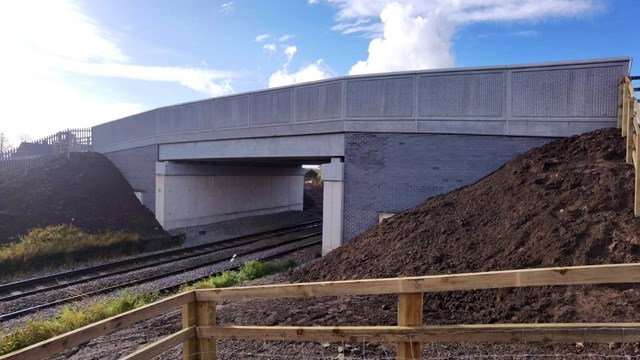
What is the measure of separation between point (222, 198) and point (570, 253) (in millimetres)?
20617

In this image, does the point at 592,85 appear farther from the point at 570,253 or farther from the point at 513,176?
the point at 570,253

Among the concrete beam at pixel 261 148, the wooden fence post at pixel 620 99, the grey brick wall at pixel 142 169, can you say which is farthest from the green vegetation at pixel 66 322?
the grey brick wall at pixel 142 169

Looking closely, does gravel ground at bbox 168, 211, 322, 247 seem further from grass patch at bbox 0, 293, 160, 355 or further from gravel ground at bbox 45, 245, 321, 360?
gravel ground at bbox 45, 245, 321, 360

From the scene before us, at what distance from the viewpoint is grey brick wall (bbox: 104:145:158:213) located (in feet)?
77.2

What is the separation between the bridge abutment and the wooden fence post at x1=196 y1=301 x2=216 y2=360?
63.6 feet

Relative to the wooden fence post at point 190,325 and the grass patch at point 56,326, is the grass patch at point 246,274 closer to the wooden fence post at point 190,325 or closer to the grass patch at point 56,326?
the grass patch at point 56,326

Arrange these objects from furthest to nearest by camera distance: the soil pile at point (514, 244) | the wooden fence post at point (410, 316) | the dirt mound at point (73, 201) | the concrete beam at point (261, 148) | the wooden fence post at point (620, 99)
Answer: the dirt mound at point (73, 201)
the concrete beam at point (261, 148)
the wooden fence post at point (620, 99)
the soil pile at point (514, 244)
the wooden fence post at point (410, 316)

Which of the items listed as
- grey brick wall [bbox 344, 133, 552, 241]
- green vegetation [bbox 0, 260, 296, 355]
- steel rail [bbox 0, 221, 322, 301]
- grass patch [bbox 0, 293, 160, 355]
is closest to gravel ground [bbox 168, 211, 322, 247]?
steel rail [bbox 0, 221, 322, 301]

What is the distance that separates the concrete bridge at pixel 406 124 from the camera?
11.0 m

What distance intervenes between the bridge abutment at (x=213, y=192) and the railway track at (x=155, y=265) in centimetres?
336

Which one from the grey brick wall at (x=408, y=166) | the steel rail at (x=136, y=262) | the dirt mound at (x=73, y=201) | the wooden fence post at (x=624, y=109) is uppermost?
the wooden fence post at (x=624, y=109)

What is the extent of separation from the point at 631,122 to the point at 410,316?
7.41 metres

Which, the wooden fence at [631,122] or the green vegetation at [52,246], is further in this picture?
the green vegetation at [52,246]

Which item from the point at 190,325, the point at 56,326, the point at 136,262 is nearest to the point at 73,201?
the point at 136,262
